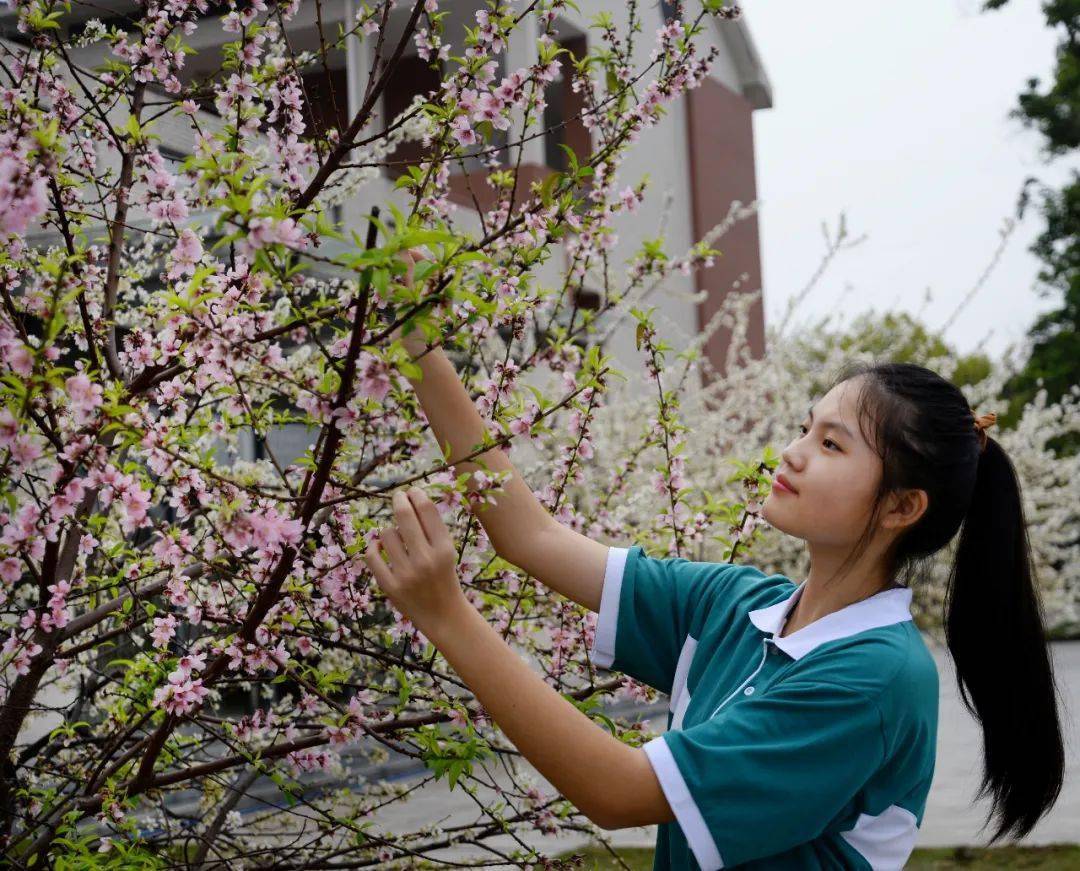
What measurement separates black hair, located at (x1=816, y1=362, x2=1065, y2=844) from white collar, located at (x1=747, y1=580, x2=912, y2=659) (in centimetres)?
9

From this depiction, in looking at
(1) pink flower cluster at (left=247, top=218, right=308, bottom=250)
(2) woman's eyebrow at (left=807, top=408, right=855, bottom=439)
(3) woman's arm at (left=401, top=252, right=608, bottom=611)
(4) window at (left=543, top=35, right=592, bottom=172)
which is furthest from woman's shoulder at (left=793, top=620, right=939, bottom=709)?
(4) window at (left=543, top=35, right=592, bottom=172)

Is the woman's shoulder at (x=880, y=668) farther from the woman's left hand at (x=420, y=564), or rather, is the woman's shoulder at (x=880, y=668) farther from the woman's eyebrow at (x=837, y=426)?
the woman's left hand at (x=420, y=564)

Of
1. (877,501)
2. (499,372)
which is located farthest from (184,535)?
(877,501)

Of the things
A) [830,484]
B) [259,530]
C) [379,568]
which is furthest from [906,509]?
[259,530]

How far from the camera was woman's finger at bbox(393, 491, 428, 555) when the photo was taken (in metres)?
1.41

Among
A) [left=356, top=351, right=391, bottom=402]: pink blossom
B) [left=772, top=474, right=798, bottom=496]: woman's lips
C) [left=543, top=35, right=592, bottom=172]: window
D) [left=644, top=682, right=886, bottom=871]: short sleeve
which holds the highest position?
[left=543, top=35, right=592, bottom=172]: window

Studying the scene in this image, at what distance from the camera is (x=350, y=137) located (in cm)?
233

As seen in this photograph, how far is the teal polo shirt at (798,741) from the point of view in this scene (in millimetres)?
1394

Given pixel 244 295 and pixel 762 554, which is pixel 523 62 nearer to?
pixel 762 554

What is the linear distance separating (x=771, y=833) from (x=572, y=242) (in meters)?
2.05

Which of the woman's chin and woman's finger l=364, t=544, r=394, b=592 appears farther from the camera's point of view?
the woman's chin

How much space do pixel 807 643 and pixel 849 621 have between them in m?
0.07

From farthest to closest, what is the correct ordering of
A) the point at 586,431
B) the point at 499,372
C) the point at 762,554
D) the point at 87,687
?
the point at 762,554 → the point at 87,687 → the point at 586,431 → the point at 499,372

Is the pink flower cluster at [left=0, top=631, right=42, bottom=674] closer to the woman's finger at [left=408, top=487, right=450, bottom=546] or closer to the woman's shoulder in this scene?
the woman's finger at [left=408, top=487, right=450, bottom=546]
